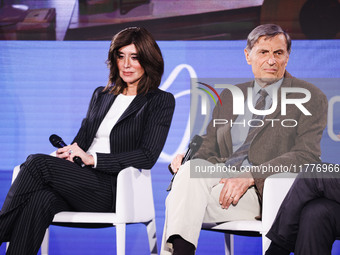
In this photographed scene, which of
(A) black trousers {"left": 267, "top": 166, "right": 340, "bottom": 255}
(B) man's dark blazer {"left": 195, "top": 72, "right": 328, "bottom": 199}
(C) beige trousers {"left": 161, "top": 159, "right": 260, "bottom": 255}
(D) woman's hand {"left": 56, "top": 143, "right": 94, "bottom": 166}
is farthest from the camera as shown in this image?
(D) woman's hand {"left": 56, "top": 143, "right": 94, "bottom": 166}

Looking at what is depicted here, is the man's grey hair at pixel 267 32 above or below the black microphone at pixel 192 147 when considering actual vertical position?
above

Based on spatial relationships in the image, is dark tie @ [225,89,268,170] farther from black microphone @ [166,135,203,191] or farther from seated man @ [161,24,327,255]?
black microphone @ [166,135,203,191]

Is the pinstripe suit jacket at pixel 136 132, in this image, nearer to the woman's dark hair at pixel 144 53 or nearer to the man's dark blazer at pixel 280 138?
the woman's dark hair at pixel 144 53

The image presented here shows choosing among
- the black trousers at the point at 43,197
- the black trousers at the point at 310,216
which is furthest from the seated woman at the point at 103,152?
the black trousers at the point at 310,216

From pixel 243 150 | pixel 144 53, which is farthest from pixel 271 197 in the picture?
pixel 144 53

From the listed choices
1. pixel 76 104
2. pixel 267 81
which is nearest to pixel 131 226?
pixel 76 104

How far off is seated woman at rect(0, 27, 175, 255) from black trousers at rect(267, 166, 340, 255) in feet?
2.77

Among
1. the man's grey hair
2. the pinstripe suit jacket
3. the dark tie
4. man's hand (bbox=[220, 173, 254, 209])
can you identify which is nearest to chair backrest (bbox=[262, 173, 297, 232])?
man's hand (bbox=[220, 173, 254, 209])

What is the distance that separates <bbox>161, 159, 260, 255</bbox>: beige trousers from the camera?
2.28 meters

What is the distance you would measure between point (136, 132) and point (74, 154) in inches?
14.7

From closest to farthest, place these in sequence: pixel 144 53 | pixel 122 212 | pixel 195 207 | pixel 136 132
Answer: pixel 195 207
pixel 122 212
pixel 136 132
pixel 144 53

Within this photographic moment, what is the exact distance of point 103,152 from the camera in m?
2.91

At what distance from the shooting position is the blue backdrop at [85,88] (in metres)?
3.58

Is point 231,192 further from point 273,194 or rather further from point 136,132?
point 136,132
